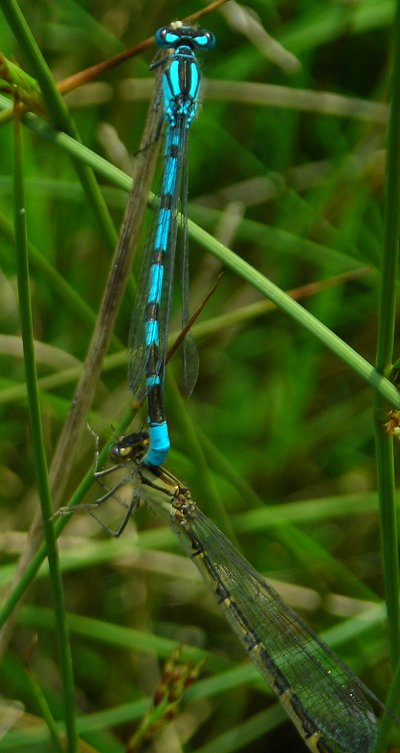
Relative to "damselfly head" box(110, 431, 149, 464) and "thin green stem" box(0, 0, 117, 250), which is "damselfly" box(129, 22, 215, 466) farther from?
"thin green stem" box(0, 0, 117, 250)

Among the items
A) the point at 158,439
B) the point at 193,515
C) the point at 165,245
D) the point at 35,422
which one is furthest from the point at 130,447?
the point at 35,422

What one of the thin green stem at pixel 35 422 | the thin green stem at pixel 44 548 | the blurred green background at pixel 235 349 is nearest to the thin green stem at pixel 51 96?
the thin green stem at pixel 35 422

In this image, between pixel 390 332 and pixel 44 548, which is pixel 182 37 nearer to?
pixel 390 332

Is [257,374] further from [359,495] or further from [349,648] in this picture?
[349,648]

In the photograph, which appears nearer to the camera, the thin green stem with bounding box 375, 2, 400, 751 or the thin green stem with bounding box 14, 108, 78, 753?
the thin green stem with bounding box 375, 2, 400, 751

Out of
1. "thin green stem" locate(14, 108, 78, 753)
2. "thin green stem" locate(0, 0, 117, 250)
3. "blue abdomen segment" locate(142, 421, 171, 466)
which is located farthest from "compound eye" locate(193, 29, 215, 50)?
"blue abdomen segment" locate(142, 421, 171, 466)

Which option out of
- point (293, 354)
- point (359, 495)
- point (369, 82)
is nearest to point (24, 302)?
point (359, 495)

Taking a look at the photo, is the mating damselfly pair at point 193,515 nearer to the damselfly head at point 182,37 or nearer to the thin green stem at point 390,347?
the damselfly head at point 182,37
